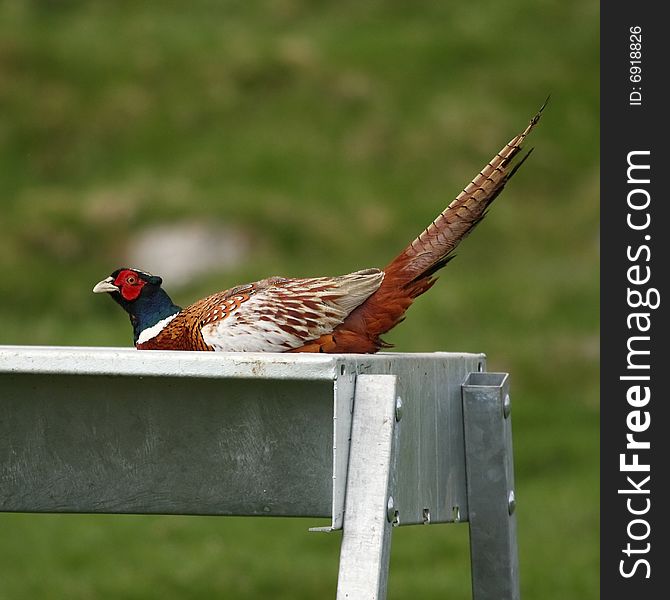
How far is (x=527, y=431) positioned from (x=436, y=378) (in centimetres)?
640

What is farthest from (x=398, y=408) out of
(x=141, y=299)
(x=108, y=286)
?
(x=108, y=286)

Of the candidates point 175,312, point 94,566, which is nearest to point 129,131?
point 94,566

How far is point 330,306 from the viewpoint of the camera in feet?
12.1

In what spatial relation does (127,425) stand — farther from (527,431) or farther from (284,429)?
(527,431)

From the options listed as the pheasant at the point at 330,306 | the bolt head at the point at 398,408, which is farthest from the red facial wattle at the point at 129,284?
the bolt head at the point at 398,408

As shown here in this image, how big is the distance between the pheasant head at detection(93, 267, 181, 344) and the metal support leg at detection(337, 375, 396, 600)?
139 centimetres

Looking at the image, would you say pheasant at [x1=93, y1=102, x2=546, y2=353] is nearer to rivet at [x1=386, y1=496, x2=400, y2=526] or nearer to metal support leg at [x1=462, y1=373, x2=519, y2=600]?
metal support leg at [x1=462, y1=373, x2=519, y2=600]

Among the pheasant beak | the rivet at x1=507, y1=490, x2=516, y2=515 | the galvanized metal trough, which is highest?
the pheasant beak

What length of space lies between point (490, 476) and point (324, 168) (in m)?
9.33

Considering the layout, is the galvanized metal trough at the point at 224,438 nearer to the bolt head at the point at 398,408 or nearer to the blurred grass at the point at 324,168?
the bolt head at the point at 398,408

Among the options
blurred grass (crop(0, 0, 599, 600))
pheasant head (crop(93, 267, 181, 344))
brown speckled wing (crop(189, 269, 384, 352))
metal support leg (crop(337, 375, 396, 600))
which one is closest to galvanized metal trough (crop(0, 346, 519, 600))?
metal support leg (crop(337, 375, 396, 600))

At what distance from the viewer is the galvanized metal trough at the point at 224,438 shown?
8.38ft

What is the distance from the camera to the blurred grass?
9727 millimetres

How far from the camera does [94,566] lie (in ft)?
24.0
